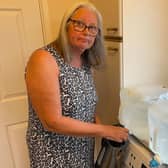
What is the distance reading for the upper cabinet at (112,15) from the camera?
1.17 metres

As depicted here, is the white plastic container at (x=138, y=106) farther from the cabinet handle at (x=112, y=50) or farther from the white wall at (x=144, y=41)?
the cabinet handle at (x=112, y=50)

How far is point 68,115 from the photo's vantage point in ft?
3.48

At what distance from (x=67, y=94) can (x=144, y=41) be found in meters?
0.55

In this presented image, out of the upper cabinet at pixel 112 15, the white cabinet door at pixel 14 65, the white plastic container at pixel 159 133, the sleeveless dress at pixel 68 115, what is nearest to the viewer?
the white plastic container at pixel 159 133

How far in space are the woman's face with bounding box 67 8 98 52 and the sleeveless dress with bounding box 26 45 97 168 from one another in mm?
112

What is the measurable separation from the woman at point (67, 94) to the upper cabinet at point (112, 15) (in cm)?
15

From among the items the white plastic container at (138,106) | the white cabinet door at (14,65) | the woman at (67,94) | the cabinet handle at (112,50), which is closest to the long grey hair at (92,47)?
the woman at (67,94)

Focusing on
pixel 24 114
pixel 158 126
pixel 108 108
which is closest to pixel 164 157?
pixel 158 126

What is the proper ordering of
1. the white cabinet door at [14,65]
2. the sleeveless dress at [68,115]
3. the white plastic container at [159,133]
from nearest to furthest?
1. the white plastic container at [159,133]
2. the sleeveless dress at [68,115]
3. the white cabinet door at [14,65]

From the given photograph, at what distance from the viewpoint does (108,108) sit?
1.50 metres

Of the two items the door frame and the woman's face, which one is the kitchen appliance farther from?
the door frame

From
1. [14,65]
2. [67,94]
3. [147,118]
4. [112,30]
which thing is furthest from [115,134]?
[14,65]

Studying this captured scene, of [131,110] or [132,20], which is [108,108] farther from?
[132,20]

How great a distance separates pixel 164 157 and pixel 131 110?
33 centimetres
